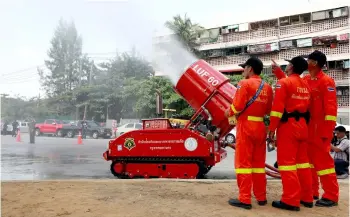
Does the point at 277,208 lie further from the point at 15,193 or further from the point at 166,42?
the point at 166,42

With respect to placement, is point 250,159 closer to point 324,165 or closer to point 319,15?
point 324,165

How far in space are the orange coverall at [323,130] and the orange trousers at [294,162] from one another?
0.93 ft

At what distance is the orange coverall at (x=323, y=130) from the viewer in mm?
4809

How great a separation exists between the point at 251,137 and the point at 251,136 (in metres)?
0.01

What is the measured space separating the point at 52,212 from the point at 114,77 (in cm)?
3916

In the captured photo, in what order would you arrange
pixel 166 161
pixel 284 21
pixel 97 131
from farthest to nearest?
pixel 284 21, pixel 97 131, pixel 166 161

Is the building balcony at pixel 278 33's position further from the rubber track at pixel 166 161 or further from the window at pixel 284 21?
the rubber track at pixel 166 161

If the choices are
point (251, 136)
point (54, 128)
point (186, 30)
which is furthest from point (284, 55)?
point (251, 136)

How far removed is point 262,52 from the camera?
34.3 m

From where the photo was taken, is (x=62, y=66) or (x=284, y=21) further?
(x=62, y=66)

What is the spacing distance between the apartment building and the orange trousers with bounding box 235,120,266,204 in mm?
27545

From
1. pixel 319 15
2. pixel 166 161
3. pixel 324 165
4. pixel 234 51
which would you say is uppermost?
pixel 319 15

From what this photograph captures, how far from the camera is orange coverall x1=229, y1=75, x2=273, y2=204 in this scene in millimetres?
4566

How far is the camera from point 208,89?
25.9 feet
